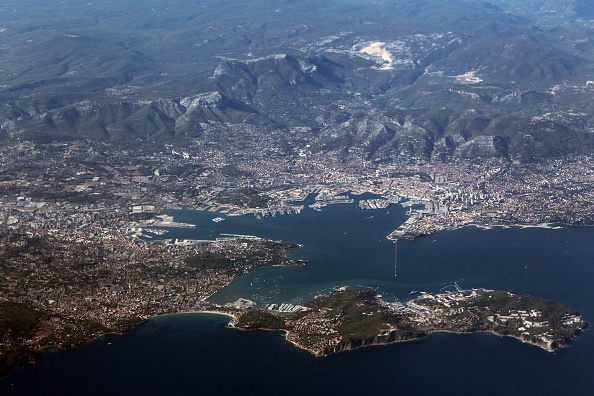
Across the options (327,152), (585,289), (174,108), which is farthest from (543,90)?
(585,289)

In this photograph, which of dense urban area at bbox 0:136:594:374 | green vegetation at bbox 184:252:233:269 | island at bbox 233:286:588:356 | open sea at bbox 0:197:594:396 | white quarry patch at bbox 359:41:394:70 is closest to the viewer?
open sea at bbox 0:197:594:396

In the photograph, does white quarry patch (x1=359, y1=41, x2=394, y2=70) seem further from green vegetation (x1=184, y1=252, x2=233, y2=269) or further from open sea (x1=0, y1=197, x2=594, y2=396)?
green vegetation (x1=184, y1=252, x2=233, y2=269)

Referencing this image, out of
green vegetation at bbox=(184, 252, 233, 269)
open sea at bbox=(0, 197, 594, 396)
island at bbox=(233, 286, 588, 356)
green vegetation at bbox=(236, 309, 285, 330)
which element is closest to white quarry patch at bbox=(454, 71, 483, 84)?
open sea at bbox=(0, 197, 594, 396)

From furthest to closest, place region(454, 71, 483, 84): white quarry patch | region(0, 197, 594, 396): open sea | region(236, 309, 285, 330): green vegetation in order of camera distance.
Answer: region(454, 71, 483, 84): white quarry patch → region(236, 309, 285, 330): green vegetation → region(0, 197, 594, 396): open sea

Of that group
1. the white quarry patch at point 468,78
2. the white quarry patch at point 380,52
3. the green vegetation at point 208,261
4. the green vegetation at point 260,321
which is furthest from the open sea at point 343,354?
the white quarry patch at point 380,52

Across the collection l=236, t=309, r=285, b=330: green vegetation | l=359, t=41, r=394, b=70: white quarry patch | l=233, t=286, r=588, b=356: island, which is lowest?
l=359, t=41, r=394, b=70: white quarry patch

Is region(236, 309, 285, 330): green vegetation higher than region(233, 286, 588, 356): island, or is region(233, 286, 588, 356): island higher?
region(236, 309, 285, 330): green vegetation
